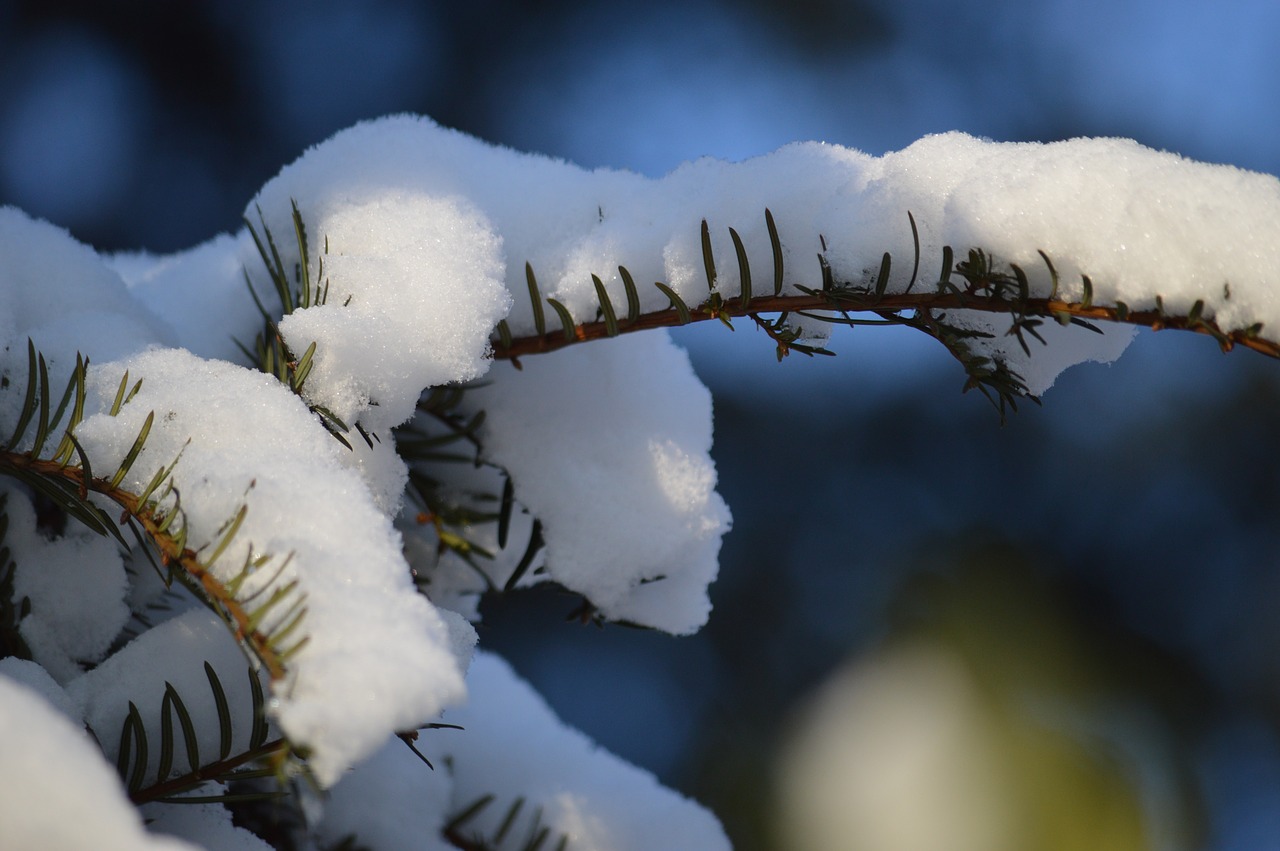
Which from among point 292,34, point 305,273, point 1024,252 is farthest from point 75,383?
point 292,34

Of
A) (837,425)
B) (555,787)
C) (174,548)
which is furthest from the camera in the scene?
(837,425)

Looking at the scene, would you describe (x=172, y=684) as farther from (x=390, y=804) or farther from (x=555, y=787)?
(x=555, y=787)

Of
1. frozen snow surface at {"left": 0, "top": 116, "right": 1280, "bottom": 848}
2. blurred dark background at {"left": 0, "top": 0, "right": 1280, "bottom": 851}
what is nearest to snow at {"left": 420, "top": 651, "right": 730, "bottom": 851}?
frozen snow surface at {"left": 0, "top": 116, "right": 1280, "bottom": 848}

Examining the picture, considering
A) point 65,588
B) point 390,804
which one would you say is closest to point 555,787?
point 390,804

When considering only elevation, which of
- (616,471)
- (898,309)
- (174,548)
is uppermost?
(898,309)

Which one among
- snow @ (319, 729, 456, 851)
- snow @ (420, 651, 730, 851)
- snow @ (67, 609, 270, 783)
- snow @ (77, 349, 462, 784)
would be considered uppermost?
snow @ (77, 349, 462, 784)

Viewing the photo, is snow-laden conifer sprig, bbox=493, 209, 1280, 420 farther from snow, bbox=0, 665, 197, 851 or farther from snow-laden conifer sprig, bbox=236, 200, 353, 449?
snow, bbox=0, 665, 197, 851

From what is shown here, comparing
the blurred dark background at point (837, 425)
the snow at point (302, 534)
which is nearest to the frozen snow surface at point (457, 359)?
the snow at point (302, 534)

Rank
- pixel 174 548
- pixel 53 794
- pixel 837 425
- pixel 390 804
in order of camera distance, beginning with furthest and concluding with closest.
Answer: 1. pixel 837 425
2. pixel 390 804
3. pixel 174 548
4. pixel 53 794
